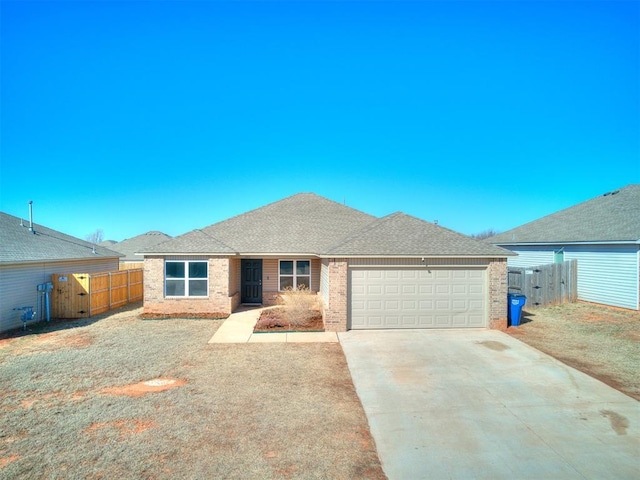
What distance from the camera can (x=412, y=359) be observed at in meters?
8.55

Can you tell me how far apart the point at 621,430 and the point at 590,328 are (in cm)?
805

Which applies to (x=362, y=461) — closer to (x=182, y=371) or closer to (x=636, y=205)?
(x=182, y=371)

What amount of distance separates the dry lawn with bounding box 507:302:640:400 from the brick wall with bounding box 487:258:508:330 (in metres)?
0.43

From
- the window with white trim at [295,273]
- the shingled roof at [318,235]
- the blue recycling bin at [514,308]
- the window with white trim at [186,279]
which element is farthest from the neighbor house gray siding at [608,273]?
the window with white trim at [186,279]

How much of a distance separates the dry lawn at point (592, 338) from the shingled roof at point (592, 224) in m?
3.40

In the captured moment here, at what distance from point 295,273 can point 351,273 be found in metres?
5.09

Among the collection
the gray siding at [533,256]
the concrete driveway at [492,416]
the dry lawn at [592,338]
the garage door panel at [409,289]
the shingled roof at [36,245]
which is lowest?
the dry lawn at [592,338]

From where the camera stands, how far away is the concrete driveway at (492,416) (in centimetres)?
446

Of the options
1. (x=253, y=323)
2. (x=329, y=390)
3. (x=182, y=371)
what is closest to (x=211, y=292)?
(x=253, y=323)

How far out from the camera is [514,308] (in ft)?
39.0

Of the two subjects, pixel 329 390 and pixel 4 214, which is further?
pixel 4 214

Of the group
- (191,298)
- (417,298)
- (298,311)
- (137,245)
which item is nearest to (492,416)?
(417,298)

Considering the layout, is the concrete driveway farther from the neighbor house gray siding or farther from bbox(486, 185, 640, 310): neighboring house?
bbox(486, 185, 640, 310): neighboring house

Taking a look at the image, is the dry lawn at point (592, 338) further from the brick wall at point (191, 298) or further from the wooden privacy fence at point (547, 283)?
the brick wall at point (191, 298)
